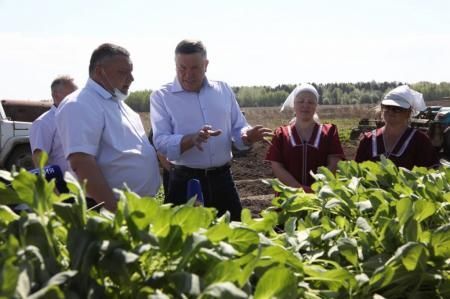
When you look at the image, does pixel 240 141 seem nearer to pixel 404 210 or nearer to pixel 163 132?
pixel 163 132

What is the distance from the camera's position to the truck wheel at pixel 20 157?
10.9 meters

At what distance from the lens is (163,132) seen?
3250mm

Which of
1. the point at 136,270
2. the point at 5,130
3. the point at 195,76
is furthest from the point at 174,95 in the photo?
the point at 5,130

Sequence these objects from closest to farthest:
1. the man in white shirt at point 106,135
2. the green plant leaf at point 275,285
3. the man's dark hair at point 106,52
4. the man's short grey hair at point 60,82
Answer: the green plant leaf at point 275,285 → the man in white shirt at point 106,135 → the man's dark hair at point 106,52 → the man's short grey hair at point 60,82

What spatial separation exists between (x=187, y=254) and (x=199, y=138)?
1909 mm

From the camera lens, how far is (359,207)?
1451mm

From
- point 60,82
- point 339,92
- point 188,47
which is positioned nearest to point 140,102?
point 339,92

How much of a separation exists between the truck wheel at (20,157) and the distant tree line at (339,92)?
2716cm

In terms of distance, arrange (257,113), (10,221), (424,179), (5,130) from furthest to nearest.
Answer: (257,113), (5,130), (424,179), (10,221)

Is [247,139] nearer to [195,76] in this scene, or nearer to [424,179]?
[195,76]

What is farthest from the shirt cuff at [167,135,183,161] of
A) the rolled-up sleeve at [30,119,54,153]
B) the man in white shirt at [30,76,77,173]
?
the rolled-up sleeve at [30,119,54,153]

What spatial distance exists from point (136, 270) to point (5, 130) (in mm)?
10928

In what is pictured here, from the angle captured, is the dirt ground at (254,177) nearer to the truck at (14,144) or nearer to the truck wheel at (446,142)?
the truck wheel at (446,142)

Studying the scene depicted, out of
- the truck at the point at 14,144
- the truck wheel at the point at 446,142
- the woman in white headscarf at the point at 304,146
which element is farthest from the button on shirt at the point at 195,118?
the truck wheel at the point at 446,142
